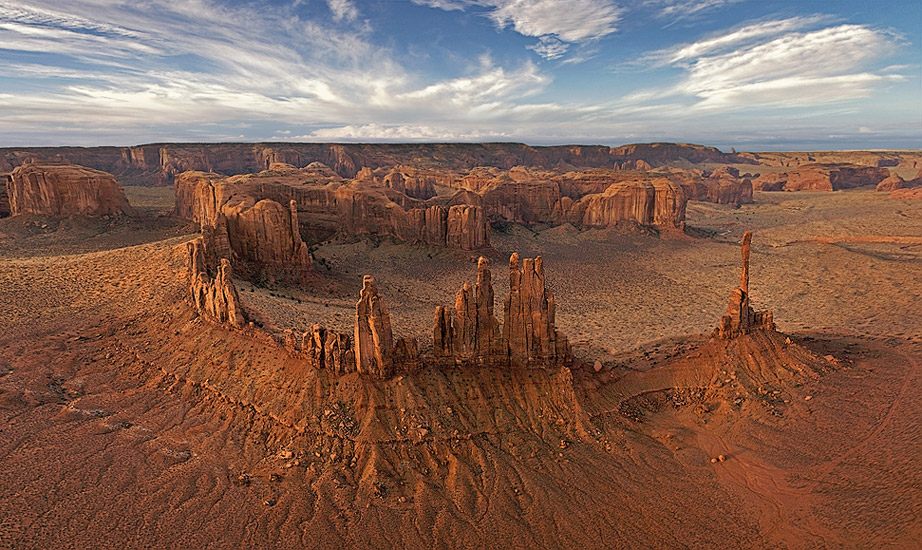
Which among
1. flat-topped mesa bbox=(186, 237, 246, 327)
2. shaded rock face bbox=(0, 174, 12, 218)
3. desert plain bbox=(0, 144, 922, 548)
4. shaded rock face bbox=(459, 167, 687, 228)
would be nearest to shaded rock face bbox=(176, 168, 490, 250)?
shaded rock face bbox=(459, 167, 687, 228)

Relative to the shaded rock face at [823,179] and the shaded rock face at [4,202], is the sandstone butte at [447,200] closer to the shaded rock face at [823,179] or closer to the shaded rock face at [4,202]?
the shaded rock face at [4,202]

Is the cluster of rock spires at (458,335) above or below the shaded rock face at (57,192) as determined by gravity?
below

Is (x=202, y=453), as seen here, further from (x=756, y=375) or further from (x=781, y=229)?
(x=781, y=229)

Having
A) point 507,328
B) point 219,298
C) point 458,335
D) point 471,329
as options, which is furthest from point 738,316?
point 219,298

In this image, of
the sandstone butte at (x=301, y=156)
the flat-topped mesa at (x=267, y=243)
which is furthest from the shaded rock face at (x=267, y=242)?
the sandstone butte at (x=301, y=156)

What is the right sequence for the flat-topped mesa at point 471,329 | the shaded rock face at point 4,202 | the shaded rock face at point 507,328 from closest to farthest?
the flat-topped mesa at point 471,329 < the shaded rock face at point 507,328 < the shaded rock face at point 4,202

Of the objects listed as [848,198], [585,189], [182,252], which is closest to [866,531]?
[182,252]

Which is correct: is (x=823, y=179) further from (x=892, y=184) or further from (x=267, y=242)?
(x=267, y=242)
